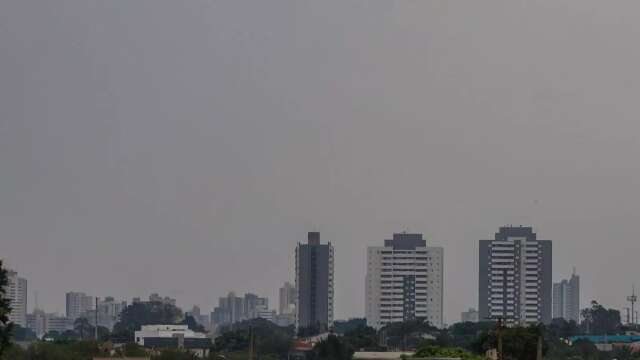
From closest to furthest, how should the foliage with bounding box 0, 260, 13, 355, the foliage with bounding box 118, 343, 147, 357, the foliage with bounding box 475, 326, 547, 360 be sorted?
the foliage with bounding box 0, 260, 13, 355 → the foliage with bounding box 475, 326, 547, 360 → the foliage with bounding box 118, 343, 147, 357

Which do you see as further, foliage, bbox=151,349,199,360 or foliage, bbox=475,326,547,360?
foliage, bbox=151,349,199,360

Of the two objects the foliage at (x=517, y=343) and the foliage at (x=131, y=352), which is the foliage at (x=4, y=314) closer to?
the foliage at (x=517, y=343)

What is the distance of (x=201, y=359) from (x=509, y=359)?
6187 centimetres

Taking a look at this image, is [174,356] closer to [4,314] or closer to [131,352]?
[131,352]

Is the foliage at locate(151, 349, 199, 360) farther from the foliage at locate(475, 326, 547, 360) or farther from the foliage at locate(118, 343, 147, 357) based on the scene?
the foliage at locate(475, 326, 547, 360)

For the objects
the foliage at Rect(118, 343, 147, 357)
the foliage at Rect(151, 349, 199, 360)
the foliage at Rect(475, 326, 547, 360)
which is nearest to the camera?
the foliage at Rect(475, 326, 547, 360)

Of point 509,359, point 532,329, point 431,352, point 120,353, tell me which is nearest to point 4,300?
point 431,352

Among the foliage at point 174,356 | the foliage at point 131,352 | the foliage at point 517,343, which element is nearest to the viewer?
the foliage at point 517,343

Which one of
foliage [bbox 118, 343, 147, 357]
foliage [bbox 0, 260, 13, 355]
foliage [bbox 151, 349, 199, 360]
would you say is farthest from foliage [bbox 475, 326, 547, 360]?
foliage [bbox 0, 260, 13, 355]

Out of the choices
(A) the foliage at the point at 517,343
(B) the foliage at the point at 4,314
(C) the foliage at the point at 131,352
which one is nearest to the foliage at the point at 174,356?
(C) the foliage at the point at 131,352

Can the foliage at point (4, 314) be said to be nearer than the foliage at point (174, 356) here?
Yes

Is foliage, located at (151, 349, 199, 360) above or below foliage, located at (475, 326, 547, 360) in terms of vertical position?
below

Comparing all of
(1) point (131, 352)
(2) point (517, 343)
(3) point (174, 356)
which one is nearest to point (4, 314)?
(2) point (517, 343)

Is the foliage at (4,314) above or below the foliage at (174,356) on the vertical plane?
above
